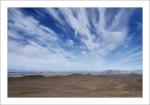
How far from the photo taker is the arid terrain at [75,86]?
3.22 meters

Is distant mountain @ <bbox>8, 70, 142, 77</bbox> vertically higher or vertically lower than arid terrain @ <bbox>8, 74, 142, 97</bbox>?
higher

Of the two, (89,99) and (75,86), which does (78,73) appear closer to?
(75,86)

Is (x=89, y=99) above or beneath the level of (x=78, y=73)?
beneath

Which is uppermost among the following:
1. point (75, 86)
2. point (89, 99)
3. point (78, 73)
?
point (78, 73)

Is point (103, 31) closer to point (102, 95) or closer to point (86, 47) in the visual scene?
point (86, 47)

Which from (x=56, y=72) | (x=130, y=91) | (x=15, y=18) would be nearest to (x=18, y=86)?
(x=56, y=72)

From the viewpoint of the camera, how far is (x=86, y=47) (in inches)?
128

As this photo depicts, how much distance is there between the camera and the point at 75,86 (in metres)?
3.24

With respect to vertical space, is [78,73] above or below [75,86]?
above

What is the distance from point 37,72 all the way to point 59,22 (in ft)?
1.87

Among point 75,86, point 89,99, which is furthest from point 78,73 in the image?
point 89,99

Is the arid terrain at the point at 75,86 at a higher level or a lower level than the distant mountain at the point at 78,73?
lower

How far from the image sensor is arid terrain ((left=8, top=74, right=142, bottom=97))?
322cm

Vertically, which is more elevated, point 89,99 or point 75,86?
point 75,86
